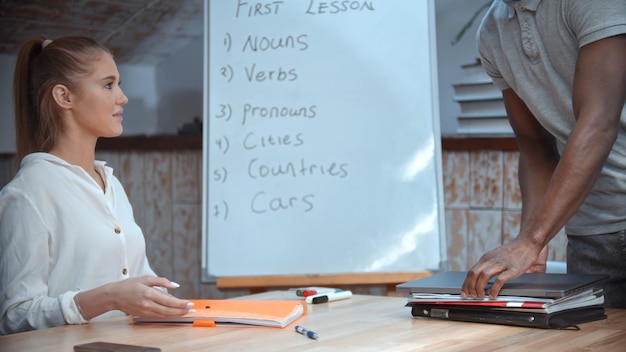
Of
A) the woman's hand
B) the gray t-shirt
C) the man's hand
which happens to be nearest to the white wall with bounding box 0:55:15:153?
the woman's hand

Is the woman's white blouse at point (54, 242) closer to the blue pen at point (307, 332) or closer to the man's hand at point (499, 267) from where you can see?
the blue pen at point (307, 332)

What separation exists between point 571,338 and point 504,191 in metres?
1.80

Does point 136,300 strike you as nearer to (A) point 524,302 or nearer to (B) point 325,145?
(A) point 524,302

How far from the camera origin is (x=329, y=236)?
8.70 ft

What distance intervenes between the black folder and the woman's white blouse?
2.01ft

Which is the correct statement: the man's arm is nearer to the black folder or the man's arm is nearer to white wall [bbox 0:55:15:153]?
the black folder

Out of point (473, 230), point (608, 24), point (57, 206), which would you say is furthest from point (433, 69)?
point (57, 206)

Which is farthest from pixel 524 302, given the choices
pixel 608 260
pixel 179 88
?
pixel 179 88

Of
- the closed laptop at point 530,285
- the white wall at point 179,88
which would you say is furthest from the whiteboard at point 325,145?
the white wall at point 179,88

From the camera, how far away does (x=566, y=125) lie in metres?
1.66

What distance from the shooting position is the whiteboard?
264 centimetres

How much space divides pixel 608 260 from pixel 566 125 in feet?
0.92

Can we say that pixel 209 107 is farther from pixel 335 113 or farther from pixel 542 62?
pixel 542 62

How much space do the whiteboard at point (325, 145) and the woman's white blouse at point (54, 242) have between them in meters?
0.89
